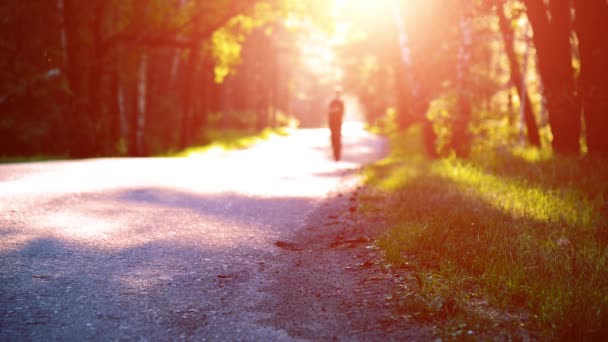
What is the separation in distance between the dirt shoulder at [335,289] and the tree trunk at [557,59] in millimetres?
6636

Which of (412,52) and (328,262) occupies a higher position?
(412,52)

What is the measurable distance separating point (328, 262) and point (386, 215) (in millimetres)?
2129

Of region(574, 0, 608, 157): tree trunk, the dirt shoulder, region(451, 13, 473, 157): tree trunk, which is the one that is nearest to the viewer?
the dirt shoulder

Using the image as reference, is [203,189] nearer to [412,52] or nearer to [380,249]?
[380,249]

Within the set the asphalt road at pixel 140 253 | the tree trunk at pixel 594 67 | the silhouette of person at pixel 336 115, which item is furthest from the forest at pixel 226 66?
the asphalt road at pixel 140 253

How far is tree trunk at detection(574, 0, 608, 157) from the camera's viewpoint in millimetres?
10742

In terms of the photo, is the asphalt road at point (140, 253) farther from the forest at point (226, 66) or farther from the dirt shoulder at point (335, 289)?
the forest at point (226, 66)

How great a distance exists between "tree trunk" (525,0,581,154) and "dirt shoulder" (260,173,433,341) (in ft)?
21.8

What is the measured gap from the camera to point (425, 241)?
600cm

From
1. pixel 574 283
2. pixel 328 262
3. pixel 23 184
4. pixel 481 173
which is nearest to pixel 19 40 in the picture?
pixel 23 184

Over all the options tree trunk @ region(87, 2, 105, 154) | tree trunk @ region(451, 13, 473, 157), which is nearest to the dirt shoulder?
tree trunk @ region(451, 13, 473, 157)

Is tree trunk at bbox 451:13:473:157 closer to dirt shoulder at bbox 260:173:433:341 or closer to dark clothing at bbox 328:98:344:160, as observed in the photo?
dark clothing at bbox 328:98:344:160

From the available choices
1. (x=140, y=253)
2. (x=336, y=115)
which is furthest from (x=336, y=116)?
(x=140, y=253)

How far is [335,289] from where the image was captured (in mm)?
5180
